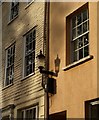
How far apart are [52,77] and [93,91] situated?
9.00 feet

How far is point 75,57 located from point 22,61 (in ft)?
13.3

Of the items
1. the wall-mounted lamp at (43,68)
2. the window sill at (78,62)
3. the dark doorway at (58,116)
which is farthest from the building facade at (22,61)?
the window sill at (78,62)

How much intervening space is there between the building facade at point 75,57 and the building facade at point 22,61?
106 centimetres

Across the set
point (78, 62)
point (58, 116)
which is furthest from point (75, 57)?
point (58, 116)

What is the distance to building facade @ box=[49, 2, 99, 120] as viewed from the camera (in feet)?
36.3

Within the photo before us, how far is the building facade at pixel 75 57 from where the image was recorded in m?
11.1

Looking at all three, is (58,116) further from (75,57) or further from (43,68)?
(75,57)

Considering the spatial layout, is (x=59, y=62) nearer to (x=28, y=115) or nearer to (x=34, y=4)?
(x=28, y=115)

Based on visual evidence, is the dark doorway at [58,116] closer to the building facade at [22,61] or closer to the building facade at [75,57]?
the building facade at [75,57]

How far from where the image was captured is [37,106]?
14148mm

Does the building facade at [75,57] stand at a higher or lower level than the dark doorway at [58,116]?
higher

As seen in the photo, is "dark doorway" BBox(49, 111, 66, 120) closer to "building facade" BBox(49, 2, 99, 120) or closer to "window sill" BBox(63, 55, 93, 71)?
"building facade" BBox(49, 2, 99, 120)

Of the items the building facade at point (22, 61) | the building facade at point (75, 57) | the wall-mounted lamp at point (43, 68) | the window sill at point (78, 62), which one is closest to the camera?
the building facade at point (75, 57)

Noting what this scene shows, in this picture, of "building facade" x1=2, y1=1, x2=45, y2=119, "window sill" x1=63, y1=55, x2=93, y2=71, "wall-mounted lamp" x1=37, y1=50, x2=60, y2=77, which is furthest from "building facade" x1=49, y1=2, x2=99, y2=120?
"building facade" x1=2, y1=1, x2=45, y2=119
